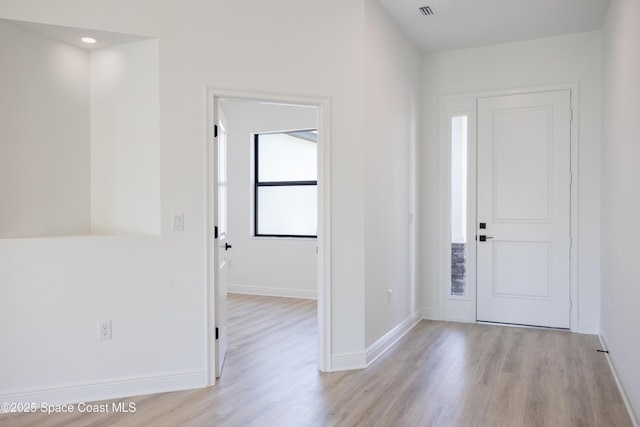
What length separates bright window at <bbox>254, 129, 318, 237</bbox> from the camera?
681 cm

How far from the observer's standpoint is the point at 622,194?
3.24 m

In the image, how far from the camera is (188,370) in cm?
333

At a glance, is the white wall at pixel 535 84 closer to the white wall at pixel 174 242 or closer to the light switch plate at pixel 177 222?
the white wall at pixel 174 242

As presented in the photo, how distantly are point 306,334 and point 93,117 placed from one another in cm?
275

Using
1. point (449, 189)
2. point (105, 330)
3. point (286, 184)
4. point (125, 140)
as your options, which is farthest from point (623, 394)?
point (286, 184)

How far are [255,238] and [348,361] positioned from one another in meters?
3.55

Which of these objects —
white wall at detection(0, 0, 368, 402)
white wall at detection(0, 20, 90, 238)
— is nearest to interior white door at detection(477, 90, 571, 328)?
white wall at detection(0, 0, 368, 402)

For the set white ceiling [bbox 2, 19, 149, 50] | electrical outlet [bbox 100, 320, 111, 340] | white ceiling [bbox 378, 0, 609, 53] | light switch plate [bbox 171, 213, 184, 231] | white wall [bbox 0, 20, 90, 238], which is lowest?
electrical outlet [bbox 100, 320, 111, 340]

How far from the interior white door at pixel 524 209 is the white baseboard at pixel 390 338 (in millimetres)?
770

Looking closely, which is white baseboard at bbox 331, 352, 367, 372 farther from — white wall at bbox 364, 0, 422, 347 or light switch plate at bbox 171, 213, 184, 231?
light switch plate at bbox 171, 213, 184, 231

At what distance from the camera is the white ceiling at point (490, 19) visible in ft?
13.4

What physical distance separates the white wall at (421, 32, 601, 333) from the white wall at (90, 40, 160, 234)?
3143mm

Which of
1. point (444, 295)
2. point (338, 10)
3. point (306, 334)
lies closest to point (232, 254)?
point (306, 334)

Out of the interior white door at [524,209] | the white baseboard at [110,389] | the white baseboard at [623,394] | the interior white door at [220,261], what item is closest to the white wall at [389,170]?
the interior white door at [524,209]
